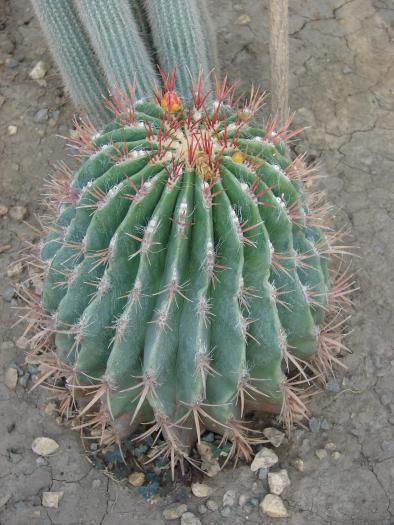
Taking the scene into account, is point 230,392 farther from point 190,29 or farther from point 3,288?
point 190,29

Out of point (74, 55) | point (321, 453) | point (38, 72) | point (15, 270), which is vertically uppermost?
point (74, 55)

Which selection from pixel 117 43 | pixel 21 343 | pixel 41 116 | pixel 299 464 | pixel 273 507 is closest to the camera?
pixel 273 507

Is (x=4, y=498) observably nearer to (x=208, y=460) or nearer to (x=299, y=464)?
(x=208, y=460)

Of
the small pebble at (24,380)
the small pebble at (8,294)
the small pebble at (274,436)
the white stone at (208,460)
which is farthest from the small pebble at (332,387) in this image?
the small pebble at (8,294)

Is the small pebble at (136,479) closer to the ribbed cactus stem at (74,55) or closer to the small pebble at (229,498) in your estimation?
the small pebble at (229,498)

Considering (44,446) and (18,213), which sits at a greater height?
(18,213)

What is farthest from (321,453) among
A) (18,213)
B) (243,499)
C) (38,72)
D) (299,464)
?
(38,72)

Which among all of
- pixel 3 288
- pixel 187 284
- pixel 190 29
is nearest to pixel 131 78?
pixel 190 29

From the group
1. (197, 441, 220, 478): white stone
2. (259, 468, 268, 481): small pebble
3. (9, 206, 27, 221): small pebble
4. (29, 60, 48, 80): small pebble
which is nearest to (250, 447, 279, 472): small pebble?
(259, 468, 268, 481): small pebble
